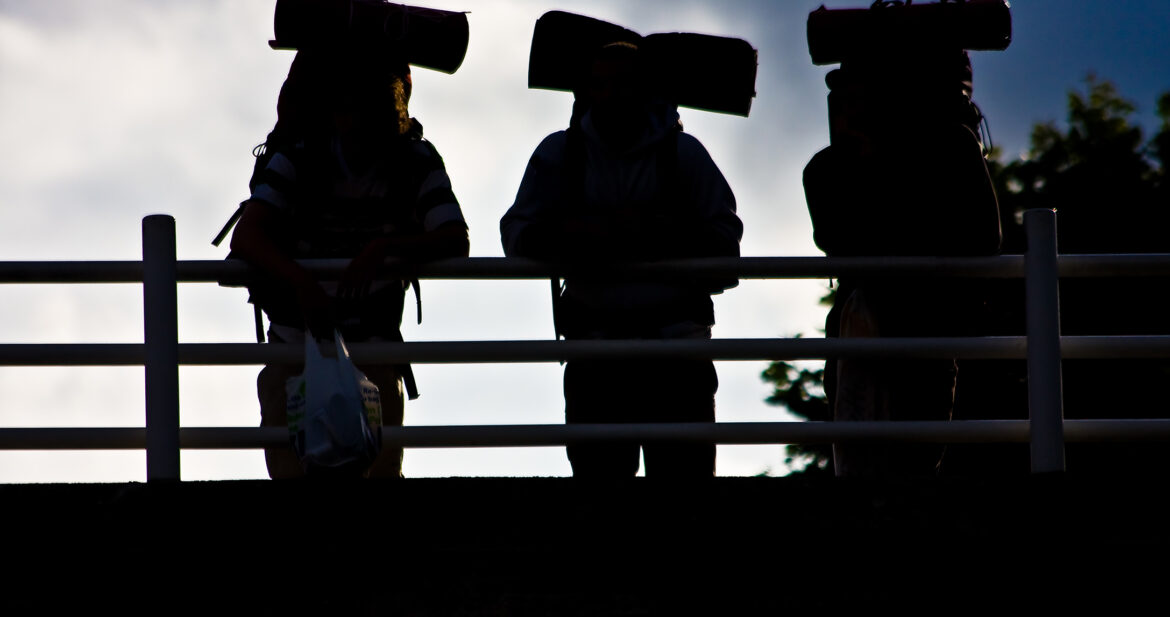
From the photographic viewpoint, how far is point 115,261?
4.66 m

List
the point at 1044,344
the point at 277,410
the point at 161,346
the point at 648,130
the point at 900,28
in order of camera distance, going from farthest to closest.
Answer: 1. the point at 900,28
2. the point at 648,130
3. the point at 277,410
4. the point at 1044,344
5. the point at 161,346

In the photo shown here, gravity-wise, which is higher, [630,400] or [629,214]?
[629,214]

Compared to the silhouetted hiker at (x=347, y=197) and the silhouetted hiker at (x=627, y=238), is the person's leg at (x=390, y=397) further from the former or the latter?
the silhouetted hiker at (x=627, y=238)

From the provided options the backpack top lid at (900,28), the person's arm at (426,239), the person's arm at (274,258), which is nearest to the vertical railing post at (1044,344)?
the backpack top lid at (900,28)

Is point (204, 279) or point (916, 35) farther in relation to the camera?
point (916, 35)

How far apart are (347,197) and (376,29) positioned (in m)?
0.61

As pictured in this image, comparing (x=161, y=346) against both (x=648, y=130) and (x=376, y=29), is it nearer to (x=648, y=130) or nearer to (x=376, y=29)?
(x=376, y=29)

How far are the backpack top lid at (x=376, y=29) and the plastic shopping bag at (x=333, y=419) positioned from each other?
1.32 metres

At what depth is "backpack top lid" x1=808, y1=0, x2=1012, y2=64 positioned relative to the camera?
5.24 meters

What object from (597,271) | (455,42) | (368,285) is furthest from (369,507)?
(455,42)

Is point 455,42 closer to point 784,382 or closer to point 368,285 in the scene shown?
point 368,285

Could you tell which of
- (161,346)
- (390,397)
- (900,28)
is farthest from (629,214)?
(161,346)

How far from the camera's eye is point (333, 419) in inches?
157

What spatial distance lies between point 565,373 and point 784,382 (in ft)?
88.2
